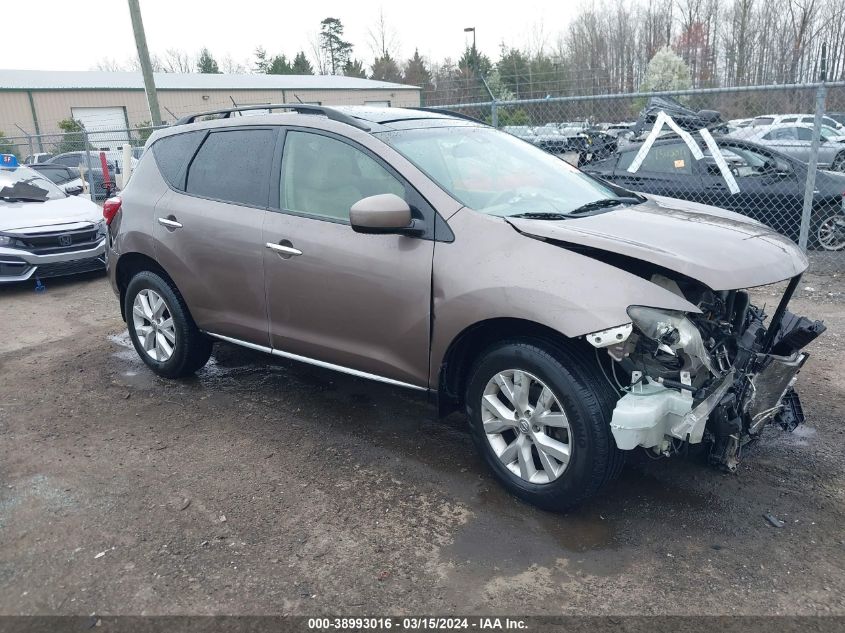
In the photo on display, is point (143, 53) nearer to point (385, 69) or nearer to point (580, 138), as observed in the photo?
point (580, 138)

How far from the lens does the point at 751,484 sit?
3.43 m

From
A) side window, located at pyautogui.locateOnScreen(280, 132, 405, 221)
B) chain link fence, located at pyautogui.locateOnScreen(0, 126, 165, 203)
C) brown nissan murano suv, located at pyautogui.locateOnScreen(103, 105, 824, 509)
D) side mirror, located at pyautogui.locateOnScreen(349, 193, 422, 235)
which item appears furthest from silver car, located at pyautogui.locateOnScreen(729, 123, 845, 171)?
chain link fence, located at pyautogui.locateOnScreen(0, 126, 165, 203)

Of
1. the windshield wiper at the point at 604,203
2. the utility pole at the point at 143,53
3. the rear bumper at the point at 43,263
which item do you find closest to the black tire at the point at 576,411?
the windshield wiper at the point at 604,203

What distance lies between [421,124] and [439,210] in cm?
94

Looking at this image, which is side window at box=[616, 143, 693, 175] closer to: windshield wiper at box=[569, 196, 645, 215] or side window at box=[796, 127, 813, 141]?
→ windshield wiper at box=[569, 196, 645, 215]

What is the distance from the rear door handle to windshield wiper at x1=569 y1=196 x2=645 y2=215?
259 cm

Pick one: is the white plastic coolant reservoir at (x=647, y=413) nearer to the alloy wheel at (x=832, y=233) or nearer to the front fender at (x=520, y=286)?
the front fender at (x=520, y=286)

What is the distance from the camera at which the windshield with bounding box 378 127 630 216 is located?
3.55 m

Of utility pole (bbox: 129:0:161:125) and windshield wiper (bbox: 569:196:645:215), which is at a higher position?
utility pole (bbox: 129:0:161:125)

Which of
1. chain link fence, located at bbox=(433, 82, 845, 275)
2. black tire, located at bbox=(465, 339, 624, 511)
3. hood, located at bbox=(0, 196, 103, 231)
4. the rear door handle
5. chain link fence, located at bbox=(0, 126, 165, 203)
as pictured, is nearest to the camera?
black tire, located at bbox=(465, 339, 624, 511)

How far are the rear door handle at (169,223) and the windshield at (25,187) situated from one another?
535 centimetres

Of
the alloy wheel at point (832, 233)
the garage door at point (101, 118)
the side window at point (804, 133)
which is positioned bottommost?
the alloy wheel at point (832, 233)

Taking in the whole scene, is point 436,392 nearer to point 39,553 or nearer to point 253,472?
point 253,472

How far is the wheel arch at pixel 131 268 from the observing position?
4852 millimetres
